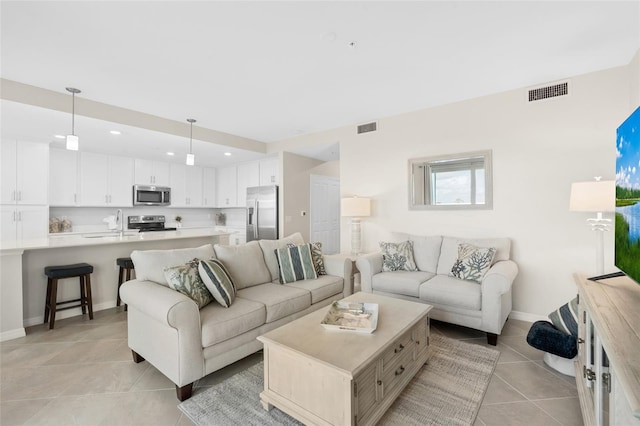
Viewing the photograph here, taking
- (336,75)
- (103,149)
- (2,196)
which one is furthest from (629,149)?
(2,196)

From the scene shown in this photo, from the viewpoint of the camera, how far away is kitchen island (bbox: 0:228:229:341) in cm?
277

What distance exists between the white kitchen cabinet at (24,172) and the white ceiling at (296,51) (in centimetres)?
83

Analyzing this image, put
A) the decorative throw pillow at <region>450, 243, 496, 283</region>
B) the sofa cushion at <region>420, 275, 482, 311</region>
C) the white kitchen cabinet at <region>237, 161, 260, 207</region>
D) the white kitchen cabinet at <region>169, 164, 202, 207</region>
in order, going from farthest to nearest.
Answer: the white kitchen cabinet at <region>169, 164, 202, 207</region>, the white kitchen cabinet at <region>237, 161, 260, 207</region>, the decorative throw pillow at <region>450, 243, 496, 283</region>, the sofa cushion at <region>420, 275, 482, 311</region>

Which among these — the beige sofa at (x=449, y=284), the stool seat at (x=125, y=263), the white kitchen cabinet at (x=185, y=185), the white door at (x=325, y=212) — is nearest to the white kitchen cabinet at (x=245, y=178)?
the white kitchen cabinet at (x=185, y=185)

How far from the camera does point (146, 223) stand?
617cm

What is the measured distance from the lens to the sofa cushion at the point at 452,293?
2.66 metres

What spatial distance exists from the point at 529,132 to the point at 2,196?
7139mm

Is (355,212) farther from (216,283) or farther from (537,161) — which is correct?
(216,283)

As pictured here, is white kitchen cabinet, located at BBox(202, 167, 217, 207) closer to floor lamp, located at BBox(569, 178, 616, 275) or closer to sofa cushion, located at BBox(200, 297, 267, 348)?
sofa cushion, located at BBox(200, 297, 267, 348)

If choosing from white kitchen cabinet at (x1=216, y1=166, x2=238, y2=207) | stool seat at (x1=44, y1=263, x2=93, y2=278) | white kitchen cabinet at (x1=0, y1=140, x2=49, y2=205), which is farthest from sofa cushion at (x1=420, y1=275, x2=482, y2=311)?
white kitchen cabinet at (x1=0, y1=140, x2=49, y2=205)

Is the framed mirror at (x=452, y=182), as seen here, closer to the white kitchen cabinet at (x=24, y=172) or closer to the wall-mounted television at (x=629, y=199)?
the wall-mounted television at (x=629, y=199)

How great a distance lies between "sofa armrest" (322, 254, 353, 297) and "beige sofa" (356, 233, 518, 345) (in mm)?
182

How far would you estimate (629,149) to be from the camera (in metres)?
1.45

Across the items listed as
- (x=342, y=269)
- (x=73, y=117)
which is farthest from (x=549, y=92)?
(x=73, y=117)
